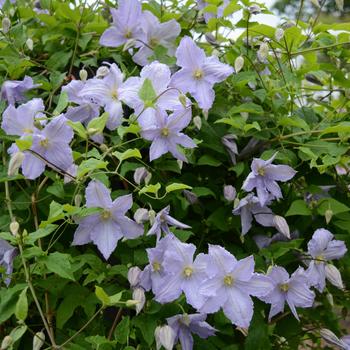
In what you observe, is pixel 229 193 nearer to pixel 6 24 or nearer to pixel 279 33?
pixel 279 33

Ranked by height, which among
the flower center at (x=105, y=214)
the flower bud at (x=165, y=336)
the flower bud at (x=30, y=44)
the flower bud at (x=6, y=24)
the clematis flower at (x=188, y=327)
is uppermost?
the flower bud at (x=6, y=24)

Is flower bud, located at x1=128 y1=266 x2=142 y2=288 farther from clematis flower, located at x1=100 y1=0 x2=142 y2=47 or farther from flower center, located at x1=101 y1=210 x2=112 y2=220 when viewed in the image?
clematis flower, located at x1=100 y1=0 x2=142 y2=47

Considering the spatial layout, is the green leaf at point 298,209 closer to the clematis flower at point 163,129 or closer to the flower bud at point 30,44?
the clematis flower at point 163,129

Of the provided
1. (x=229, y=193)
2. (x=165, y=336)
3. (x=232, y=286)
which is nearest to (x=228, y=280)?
(x=232, y=286)

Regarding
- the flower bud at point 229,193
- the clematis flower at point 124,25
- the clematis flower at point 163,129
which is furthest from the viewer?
the clematis flower at point 124,25

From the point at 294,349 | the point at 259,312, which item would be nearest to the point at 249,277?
the point at 259,312

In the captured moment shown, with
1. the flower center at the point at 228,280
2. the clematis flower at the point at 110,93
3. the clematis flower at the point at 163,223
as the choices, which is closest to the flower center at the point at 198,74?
the clematis flower at the point at 110,93

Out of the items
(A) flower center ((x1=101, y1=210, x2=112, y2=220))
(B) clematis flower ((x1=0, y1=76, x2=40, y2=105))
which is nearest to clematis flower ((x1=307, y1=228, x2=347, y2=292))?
(A) flower center ((x1=101, y1=210, x2=112, y2=220))
